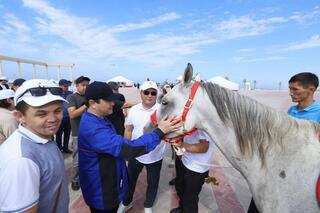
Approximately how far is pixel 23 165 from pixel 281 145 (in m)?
1.81

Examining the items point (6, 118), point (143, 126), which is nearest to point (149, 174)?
point (143, 126)

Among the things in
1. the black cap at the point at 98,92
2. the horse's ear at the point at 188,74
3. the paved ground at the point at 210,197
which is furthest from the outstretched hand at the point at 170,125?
the paved ground at the point at 210,197

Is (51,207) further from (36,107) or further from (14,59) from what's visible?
(14,59)

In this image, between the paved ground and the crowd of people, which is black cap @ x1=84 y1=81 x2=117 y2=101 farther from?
the paved ground

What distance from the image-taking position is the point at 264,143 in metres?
2.21

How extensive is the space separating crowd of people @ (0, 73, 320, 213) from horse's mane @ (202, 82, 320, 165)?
18.6 inches

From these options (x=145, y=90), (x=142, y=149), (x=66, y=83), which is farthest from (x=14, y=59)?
(x=142, y=149)

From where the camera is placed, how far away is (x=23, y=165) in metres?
1.41

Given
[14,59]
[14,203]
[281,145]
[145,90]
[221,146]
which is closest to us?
[14,203]

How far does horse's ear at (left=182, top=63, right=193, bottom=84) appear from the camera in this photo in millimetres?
2465

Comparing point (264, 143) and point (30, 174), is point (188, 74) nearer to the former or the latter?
point (264, 143)

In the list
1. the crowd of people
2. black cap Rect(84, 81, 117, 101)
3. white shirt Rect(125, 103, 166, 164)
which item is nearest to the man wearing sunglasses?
the crowd of people

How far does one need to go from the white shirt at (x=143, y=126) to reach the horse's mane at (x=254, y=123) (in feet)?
5.79

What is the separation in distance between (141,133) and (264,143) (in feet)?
6.81
